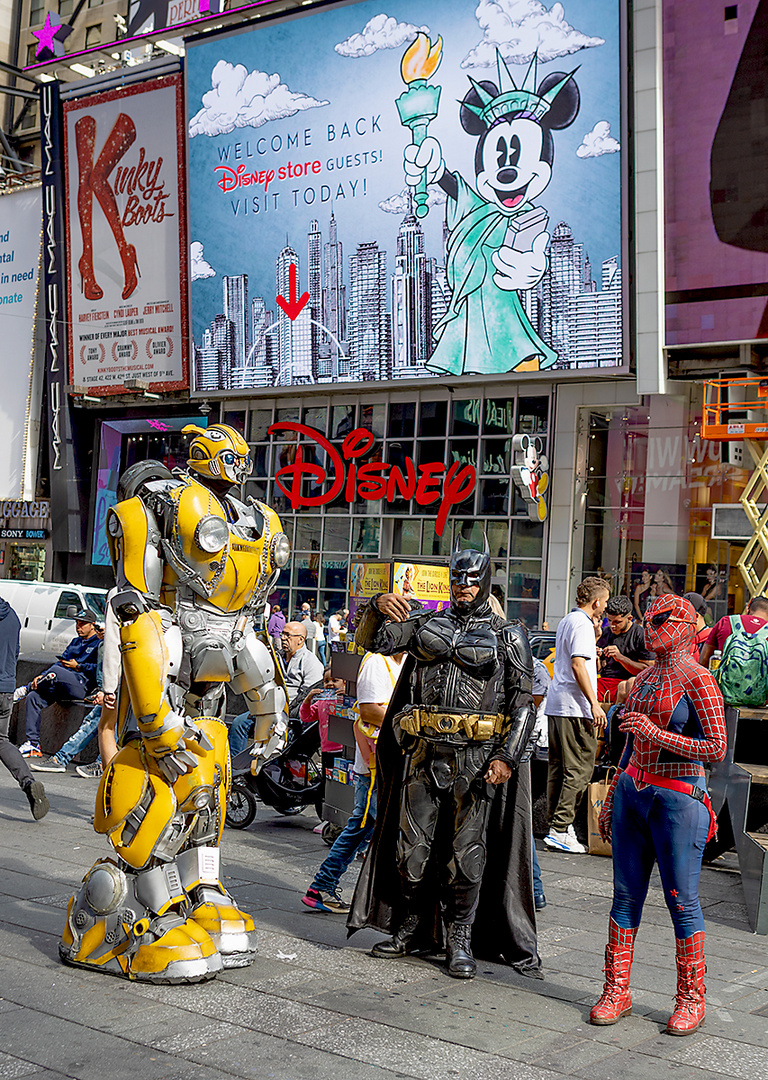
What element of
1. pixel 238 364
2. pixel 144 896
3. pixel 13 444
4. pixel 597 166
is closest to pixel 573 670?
pixel 144 896

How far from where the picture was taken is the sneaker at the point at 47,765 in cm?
1291

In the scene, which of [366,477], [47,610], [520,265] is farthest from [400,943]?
[366,477]

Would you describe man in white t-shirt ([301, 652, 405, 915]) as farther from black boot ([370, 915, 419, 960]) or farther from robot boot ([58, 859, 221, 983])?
robot boot ([58, 859, 221, 983])

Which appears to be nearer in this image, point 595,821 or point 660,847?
point 660,847

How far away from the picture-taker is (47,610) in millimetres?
20000

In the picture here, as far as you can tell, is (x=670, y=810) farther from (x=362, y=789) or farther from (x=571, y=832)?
(x=571, y=832)

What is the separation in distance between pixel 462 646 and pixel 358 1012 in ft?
6.27

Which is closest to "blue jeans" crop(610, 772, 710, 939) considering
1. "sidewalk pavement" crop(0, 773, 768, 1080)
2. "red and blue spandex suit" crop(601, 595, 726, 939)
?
"red and blue spandex suit" crop(601, 595, 726, 939)

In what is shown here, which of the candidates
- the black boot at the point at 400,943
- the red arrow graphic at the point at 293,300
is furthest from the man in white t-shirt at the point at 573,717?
the red arrow graphic at the point at 293,300

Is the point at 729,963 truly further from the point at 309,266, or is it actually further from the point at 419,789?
the point at 309,266

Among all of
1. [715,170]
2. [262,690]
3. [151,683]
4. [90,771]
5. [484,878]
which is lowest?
[90,771]

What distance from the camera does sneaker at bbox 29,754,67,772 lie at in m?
12.9

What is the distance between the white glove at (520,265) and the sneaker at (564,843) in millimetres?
14595

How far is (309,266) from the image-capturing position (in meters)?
25.8
